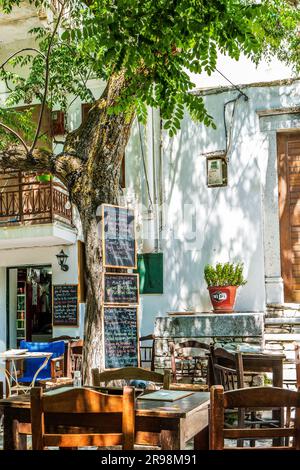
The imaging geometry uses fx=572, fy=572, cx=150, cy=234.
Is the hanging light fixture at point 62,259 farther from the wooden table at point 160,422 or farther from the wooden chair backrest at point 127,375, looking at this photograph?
the wooden table at point 160,422

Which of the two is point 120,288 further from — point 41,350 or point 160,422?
point 41,350

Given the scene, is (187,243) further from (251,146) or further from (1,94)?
(1,94)

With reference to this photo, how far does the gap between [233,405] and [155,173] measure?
783cm

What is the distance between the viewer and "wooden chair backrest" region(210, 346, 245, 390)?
16.0 ft

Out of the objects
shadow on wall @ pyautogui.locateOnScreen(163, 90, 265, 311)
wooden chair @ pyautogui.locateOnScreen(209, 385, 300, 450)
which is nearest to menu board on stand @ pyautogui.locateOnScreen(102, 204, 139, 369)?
shadow on wall @ pyautogui.locateOnScreen(163, 90, 265, 311)

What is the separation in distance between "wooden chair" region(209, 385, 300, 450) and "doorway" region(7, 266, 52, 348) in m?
9.73

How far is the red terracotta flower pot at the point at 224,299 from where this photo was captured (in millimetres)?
8727

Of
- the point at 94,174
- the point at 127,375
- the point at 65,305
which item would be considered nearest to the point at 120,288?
the point at 94,174

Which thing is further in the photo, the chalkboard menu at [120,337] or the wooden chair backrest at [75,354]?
the wooden chair backrest at [75,354]

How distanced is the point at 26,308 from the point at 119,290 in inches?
254

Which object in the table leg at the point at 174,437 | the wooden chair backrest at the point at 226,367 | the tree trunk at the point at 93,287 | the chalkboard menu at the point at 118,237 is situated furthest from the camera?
the chalkboard menu at the point at 118,237

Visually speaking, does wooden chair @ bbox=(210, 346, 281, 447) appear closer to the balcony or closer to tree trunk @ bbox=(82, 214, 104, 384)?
tree trunk @ bbox=(82, 214, 104, 384)

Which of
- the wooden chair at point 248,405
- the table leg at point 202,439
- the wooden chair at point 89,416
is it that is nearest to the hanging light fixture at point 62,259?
the table leg at point 202,439

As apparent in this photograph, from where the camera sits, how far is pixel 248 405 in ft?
8.66
